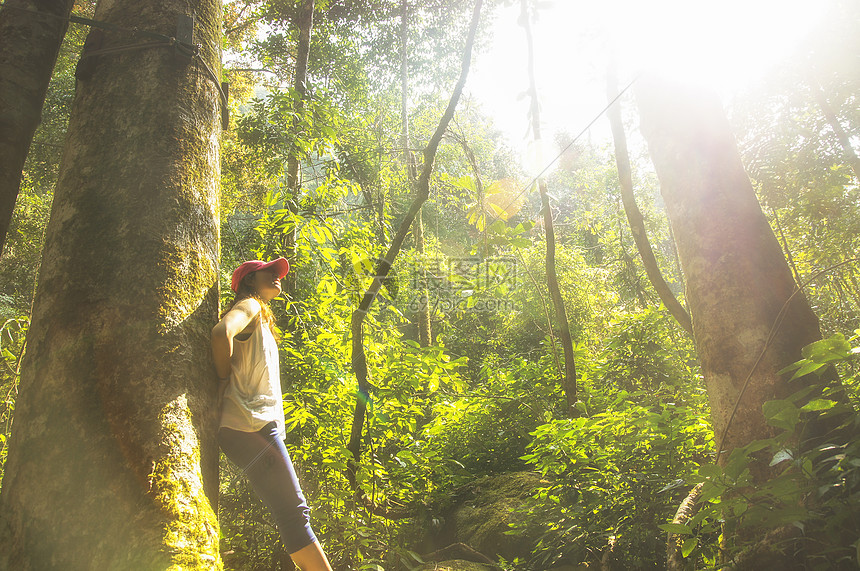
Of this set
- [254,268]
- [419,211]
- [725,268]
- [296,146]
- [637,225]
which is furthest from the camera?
[419,211]

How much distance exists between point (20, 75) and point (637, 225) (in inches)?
142

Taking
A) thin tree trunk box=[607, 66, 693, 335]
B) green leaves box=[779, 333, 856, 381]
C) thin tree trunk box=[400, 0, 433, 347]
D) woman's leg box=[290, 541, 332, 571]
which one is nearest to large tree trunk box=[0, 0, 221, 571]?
woman's leg box=[290, 541, 332, 571]

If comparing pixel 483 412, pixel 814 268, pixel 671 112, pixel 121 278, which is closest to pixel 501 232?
pixel 671 112

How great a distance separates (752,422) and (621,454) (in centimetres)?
122

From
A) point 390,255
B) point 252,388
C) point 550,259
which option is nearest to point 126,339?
point 252,388

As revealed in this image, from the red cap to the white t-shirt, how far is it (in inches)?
11.4

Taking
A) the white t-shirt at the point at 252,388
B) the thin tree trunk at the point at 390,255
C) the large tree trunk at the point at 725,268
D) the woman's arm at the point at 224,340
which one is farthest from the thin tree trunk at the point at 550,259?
the woman's arm at the point at 224,340

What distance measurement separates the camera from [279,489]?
2.09 m

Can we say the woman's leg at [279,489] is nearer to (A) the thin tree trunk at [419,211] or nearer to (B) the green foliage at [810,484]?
(B) the green foliage at [810,484]

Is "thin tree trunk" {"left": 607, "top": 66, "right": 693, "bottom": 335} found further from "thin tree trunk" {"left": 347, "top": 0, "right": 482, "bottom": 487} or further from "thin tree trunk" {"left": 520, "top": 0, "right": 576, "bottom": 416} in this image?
"thin tree trunk" {"left": 347, "top": 0, "right": 482, "bottom": 487}

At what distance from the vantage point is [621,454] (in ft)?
9.58

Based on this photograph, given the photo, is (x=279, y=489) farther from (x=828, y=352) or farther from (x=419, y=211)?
(x=419, y=211)

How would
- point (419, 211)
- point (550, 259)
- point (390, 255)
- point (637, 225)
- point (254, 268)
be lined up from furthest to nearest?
point (419, 211) → point (550, 259) → point (637, 225) → point (390, 255) → point (254, 268)

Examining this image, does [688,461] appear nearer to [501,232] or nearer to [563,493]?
[563,493]
